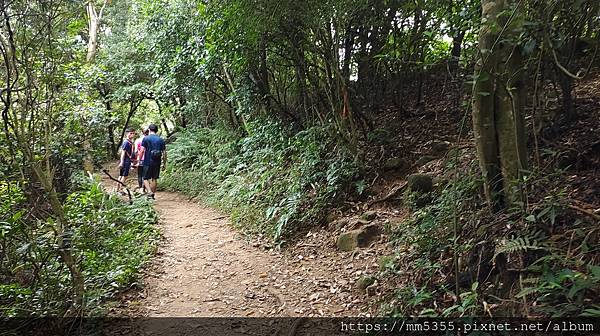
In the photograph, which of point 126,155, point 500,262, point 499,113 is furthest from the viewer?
point 126,155

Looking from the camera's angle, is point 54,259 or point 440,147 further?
point 440,147

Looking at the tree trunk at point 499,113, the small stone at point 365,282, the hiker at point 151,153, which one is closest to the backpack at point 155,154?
the hiker at point 151,153

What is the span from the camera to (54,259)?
501 centimetres

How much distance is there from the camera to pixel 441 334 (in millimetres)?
3236

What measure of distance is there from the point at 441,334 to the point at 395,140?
4742mm

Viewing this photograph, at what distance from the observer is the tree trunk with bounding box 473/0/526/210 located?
3.54 m

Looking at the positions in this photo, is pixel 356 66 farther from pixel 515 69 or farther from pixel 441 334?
pixel 441 334

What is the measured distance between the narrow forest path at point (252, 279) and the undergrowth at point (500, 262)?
0.69 m

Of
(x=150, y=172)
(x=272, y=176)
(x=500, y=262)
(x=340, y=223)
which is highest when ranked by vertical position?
(x=150, y=172)

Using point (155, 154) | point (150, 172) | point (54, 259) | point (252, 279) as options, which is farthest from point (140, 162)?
point (252, 279)

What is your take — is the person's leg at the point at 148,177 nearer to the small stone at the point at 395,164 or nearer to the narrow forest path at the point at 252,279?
the narrow forest path at the point at 252,279

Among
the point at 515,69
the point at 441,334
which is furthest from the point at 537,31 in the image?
the point at 441,334

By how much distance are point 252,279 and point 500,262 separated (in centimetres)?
347

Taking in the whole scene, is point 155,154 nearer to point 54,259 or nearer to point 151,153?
point 151,153
